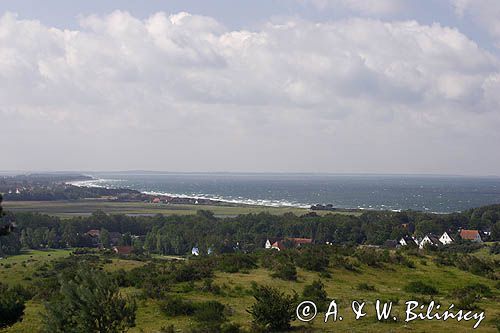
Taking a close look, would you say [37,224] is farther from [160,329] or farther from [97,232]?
[160,329]

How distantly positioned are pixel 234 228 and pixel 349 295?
250 feet

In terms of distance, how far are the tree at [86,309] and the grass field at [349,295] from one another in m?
5.00

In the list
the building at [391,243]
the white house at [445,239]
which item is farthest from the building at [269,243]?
the white house at [445,239]

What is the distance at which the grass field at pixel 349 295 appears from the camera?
1931 centimetres

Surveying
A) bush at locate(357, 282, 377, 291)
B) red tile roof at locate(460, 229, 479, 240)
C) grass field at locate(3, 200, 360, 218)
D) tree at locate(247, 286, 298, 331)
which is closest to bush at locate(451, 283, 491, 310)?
bush at locate(357, 282, 377, 291)

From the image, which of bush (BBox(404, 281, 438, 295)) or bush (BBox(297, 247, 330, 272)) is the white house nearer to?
bush (BBox(297, 247, 330, 272))

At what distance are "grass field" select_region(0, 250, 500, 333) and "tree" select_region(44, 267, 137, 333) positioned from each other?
500 cm

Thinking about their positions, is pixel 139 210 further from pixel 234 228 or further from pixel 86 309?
pixel 86 309

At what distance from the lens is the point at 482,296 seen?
2686cm

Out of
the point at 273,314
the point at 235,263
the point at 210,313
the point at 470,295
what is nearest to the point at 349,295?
the point at 470,295

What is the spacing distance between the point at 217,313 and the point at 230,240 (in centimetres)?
6651

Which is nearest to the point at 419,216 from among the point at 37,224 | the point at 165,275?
the point at 37,224

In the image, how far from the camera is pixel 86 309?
14250mm

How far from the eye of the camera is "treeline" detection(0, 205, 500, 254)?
8538 centimetres
